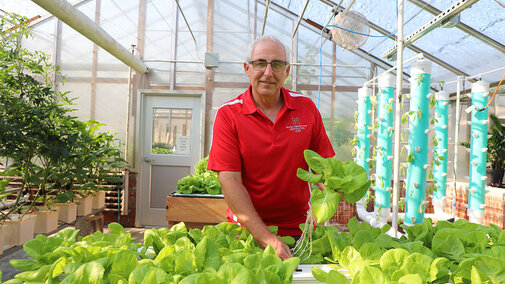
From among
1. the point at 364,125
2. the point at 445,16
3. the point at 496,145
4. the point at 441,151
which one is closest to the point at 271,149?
the point at 445,16

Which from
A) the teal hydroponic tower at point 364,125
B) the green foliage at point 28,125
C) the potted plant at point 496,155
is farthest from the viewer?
the potted plant at point 496,155

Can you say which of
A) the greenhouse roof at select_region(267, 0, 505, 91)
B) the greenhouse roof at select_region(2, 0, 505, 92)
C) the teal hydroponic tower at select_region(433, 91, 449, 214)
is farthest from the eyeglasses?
the teal hydroponic tower at select_region(433, 91, 449, 214)

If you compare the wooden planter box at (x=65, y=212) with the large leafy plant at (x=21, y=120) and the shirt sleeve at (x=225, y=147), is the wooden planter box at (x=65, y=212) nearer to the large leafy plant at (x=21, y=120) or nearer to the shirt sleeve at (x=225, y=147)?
the large leafy plant at (x=21, y=120)

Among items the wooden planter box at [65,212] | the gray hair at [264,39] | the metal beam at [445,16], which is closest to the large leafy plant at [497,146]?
the metal beam at [445,16]

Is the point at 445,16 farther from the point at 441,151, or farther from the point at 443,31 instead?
the point at 441,151

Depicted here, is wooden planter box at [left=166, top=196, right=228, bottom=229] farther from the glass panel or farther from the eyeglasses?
the glass panel

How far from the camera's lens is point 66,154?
10.2 feet

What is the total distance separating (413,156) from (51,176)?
335cm

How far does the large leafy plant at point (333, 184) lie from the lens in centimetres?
79

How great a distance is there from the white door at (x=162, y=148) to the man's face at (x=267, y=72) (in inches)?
176

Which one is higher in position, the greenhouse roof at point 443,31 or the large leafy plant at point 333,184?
the greenhouse roof at point 443,31

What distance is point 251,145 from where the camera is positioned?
1.36m

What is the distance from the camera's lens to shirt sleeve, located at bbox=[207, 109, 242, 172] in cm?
129

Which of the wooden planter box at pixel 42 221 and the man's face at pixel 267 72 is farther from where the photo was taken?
the wooden planter box at pixel 42 221
